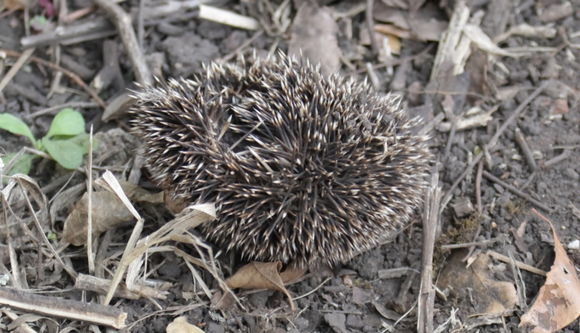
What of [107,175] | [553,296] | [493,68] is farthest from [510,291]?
[107,175]

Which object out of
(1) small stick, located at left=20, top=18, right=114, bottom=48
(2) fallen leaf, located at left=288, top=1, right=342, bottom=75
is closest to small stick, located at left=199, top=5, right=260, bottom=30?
(2) fallen leaf, located at left=288, top=1, right=342, bottom=75

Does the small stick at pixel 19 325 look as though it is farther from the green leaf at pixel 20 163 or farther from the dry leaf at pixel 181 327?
the green leaf at pixel 20 163

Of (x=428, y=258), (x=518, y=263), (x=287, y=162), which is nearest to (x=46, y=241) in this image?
(x=287, y=162)

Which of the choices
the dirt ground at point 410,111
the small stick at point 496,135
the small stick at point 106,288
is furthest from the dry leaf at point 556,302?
the small stick at point 106,288

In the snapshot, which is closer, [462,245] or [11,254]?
[11,254]

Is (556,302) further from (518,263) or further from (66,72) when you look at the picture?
(66,72)

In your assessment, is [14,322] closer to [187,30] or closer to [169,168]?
[169,168]

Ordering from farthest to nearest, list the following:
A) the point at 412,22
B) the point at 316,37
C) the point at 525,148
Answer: the point at 412,22, the point at 316,37, the point at 525,148
